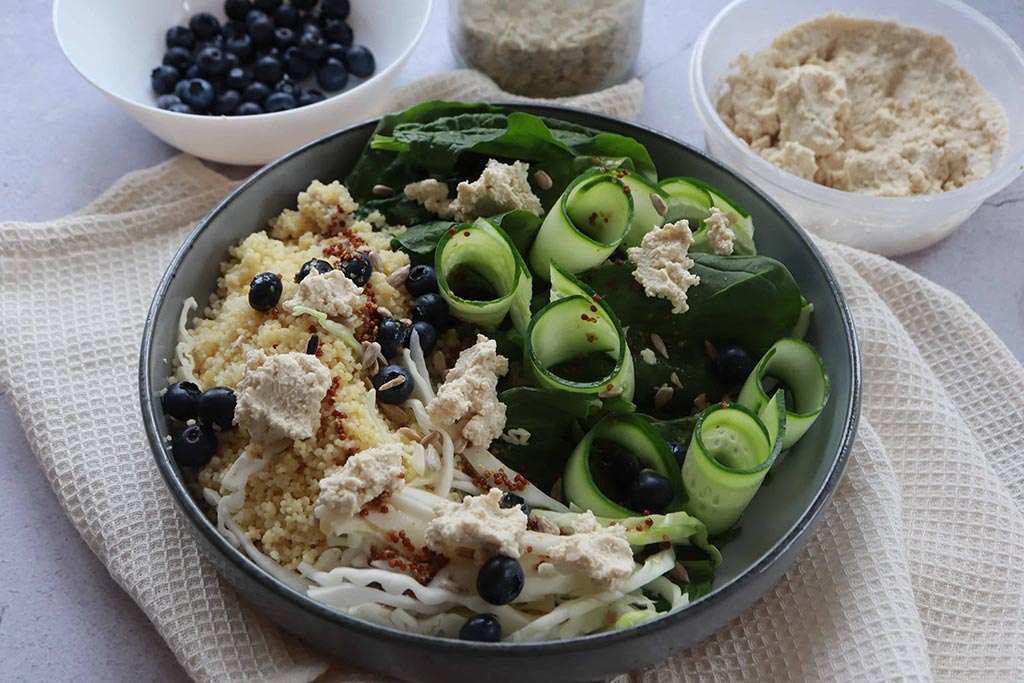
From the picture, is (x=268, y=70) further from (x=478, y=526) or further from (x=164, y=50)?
(x=478, y=526)

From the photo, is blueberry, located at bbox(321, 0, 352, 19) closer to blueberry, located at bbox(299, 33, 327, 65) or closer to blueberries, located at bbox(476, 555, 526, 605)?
blueberry, located at bbox(299, 33, 327, 65)

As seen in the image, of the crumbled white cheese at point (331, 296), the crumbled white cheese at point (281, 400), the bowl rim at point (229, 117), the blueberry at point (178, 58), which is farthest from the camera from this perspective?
the blueberry at point (178, 58)

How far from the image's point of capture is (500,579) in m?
1.36

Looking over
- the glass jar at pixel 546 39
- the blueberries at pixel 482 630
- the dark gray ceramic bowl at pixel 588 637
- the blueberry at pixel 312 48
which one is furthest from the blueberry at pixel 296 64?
the blueberries at pixel 482 630

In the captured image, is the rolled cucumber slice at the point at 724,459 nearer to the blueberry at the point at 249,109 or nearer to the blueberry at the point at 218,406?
the blueberry at the point at 218,406

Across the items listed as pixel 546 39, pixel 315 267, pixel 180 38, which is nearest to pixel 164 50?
pixel 180 38

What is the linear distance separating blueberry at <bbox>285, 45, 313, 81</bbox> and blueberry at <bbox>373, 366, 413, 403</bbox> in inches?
46.0

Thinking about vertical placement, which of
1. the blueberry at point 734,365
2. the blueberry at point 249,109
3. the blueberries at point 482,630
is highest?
the blueberry at point 734,365

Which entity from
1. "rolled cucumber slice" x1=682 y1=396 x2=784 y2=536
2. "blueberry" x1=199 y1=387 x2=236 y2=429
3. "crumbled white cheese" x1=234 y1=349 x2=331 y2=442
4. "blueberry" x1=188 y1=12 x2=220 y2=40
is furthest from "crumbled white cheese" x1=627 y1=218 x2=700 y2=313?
"blueberry" x1=188 y1=12 x2=220 y2=40

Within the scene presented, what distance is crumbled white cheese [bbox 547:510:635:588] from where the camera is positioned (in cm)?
138

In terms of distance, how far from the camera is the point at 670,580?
4.90 ft

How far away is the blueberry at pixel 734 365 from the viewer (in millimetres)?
1680

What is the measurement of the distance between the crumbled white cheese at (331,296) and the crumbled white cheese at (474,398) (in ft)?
0.63

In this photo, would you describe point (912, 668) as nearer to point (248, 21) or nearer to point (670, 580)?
point (670, 580)
